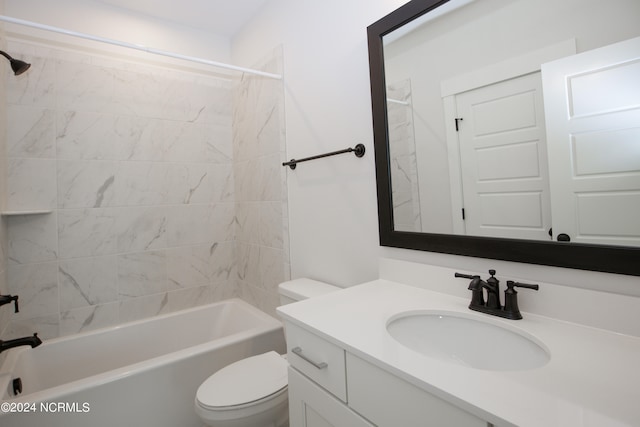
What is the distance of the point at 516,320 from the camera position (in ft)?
2.83

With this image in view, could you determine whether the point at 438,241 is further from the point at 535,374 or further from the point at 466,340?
the point at 535,374

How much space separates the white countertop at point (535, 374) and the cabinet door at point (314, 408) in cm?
18

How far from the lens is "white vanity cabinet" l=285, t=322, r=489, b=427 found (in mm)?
601

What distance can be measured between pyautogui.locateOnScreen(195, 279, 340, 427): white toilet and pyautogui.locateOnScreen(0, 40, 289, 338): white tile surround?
2.34ft

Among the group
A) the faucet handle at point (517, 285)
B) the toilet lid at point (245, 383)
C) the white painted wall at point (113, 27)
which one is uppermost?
the white painted wall at point (113, 27)

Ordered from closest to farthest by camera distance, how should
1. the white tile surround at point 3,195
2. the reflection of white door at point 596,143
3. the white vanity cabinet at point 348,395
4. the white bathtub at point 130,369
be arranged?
the white vanity cabinet at point 348,395, the reflection of white door at point 596,143, the white bathtub at point 130,369, the white tile surround at point 3,195

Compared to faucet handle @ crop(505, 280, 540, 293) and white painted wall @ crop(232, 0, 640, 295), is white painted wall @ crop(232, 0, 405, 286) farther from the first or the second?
faucet handle @ crop(505, 280, 540, 293)

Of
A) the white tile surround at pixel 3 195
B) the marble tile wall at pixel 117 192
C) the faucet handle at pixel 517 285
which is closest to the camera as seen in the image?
the faucet handle at pixel 517 285

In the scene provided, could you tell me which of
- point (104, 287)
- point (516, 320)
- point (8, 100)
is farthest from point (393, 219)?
point (8, 100)

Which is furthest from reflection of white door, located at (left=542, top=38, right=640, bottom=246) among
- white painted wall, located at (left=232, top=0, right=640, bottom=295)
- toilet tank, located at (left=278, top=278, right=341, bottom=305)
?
toilet tank, located at (left=278, top=278, right=341, bottom=305)

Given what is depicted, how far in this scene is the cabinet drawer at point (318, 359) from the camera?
80 cm

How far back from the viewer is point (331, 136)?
1.61 metres

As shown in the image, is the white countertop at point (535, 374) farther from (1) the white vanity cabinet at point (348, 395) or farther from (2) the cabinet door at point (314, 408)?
(2) the cabinet door at point (314, 408)

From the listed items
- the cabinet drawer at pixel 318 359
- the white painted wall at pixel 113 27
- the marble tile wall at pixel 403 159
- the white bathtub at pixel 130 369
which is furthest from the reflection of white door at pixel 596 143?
the white painted wall at pixel 113 27
